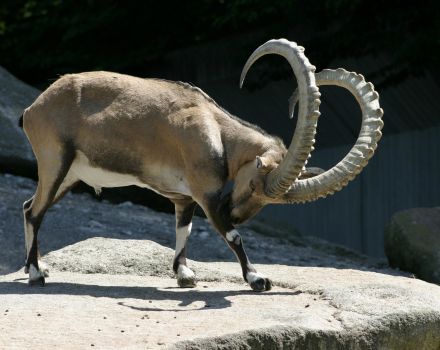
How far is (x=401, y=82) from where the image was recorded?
Result: 1867cm

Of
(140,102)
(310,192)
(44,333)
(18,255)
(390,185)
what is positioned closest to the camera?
(44,333)

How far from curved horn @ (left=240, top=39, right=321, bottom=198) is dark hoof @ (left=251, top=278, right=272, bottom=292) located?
2.81ft

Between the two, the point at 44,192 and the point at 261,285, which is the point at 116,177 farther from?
the point at 261,285

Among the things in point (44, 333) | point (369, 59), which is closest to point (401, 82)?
point (369, 59)

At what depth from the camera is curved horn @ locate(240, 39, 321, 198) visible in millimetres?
8930

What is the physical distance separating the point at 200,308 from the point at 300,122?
1.81 meters

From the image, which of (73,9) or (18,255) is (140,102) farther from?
(73,9)

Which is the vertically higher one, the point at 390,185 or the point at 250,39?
the point at 250,39

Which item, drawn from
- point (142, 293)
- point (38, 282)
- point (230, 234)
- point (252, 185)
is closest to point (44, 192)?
point (38, 282)

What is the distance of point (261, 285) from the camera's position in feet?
31.2

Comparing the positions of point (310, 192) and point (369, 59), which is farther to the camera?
point (369, 59)

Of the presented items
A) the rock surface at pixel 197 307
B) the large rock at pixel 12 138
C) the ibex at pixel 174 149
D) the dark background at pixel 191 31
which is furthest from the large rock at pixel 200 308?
the dark background at pixel 191 31

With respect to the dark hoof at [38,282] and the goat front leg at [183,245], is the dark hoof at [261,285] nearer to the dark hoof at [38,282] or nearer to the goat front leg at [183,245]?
the goat front leg at [183,245]

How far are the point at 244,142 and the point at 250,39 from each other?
994 centimetres
